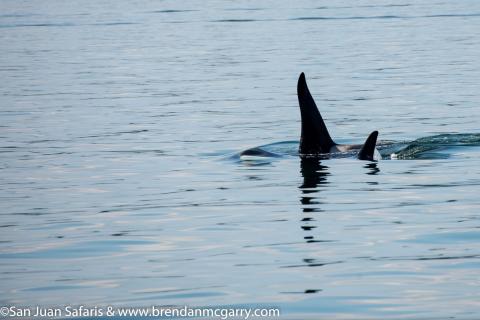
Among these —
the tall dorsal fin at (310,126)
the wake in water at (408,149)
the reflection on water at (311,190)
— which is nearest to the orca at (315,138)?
the tall dorsal fin at (310,126)

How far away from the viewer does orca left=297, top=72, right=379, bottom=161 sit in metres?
17.3

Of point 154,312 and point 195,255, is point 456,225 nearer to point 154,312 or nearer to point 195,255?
point 195,255

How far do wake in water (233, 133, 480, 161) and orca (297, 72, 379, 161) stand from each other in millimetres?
147

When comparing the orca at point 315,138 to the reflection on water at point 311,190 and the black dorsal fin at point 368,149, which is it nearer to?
the black dorsal fin at point 368,149

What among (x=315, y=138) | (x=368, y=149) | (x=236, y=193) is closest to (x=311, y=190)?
(x=236, y=193)

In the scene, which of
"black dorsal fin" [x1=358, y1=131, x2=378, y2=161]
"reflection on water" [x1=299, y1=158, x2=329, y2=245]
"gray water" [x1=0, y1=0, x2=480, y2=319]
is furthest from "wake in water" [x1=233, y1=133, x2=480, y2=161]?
"reflection on water" [x1=299, y1=158, x2=329, y2=245]

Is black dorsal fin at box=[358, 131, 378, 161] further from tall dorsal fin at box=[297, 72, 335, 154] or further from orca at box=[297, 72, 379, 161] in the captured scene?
tall dorsal fin at box=[297, 72, 335, 154]

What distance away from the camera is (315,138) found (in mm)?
18109

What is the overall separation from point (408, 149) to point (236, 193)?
4115 millimetres

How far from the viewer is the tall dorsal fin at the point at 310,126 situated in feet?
56.7

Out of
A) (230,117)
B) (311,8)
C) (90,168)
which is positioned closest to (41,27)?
(311,8)

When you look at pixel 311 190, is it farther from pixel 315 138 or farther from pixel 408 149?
pixel 408 149

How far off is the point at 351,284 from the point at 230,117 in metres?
15.1

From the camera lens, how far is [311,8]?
8325 centimetres
